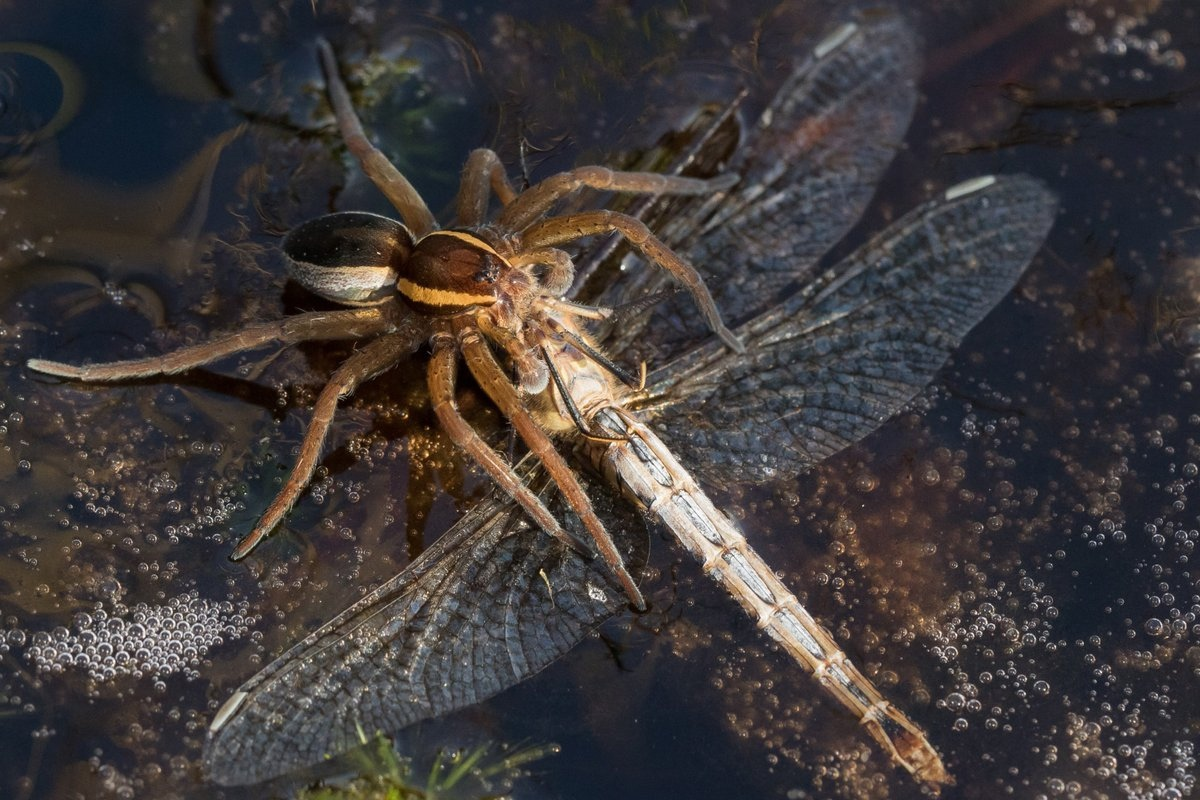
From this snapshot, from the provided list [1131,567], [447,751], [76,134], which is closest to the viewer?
[447,751]

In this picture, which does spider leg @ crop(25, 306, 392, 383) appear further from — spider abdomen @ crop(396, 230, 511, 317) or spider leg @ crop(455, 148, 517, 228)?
spider leg @ crop(455, 148, 517, 228)

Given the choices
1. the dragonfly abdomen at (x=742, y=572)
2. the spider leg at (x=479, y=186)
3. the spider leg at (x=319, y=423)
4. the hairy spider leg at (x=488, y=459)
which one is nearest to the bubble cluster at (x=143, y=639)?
the spider leg at (x=319, y=423)

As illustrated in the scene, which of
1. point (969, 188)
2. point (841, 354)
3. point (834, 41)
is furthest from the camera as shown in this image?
point (834, 41)

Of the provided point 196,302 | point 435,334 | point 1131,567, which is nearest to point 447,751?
point 435,334

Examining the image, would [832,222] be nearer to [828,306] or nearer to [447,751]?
[828,306]

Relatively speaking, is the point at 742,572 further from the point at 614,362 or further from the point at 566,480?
the point at 614,362

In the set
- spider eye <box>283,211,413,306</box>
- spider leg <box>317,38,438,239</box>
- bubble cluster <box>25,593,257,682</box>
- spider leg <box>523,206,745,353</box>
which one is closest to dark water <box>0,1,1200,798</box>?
bubble cluster <box>25,593,257,682</box>

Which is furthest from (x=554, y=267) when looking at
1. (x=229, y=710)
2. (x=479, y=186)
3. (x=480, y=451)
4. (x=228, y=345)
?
(x=229, y=710)
